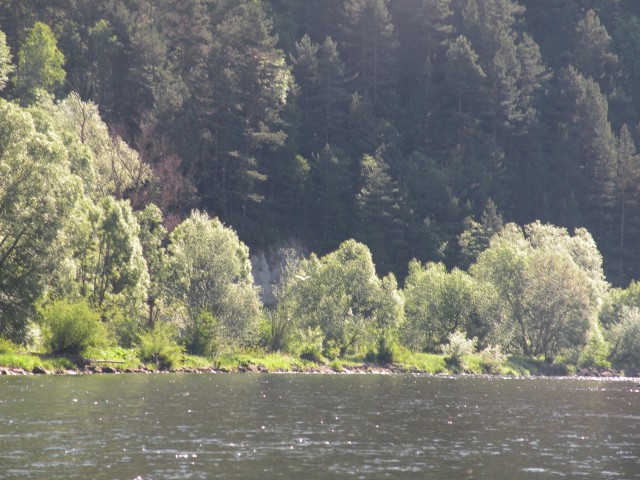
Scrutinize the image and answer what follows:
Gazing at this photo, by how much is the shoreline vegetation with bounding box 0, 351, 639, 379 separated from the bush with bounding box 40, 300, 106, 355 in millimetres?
966

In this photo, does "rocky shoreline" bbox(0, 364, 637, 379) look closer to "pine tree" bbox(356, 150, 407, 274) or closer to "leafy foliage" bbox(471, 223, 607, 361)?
"leafy foliage" bbox(471, 223, 607, 361)

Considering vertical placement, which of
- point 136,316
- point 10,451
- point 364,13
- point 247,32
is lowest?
point 10,451

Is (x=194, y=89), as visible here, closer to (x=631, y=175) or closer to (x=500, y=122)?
(x=500, y=122)

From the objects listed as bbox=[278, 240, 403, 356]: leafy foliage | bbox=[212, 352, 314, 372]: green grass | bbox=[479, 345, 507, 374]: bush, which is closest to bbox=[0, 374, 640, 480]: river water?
bbox=[212, 352, 314, 372]: green grass

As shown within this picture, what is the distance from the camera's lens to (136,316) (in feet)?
267

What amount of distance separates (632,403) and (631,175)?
348 feet

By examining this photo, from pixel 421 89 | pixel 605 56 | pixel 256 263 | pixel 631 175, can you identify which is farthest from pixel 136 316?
pixel 605 56

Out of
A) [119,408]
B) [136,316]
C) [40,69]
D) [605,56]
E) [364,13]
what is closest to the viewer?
[119,408]

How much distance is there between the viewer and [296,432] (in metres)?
41.4

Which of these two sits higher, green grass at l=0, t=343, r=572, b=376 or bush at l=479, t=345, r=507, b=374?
bush at l=479, t=345, r=507, b=374

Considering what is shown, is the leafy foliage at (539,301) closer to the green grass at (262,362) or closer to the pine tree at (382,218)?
the pine tree at (382,218)

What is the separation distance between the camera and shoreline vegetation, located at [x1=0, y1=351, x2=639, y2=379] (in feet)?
221

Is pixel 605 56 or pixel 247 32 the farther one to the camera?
pixel 605 56

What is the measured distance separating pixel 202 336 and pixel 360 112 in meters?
69.8
